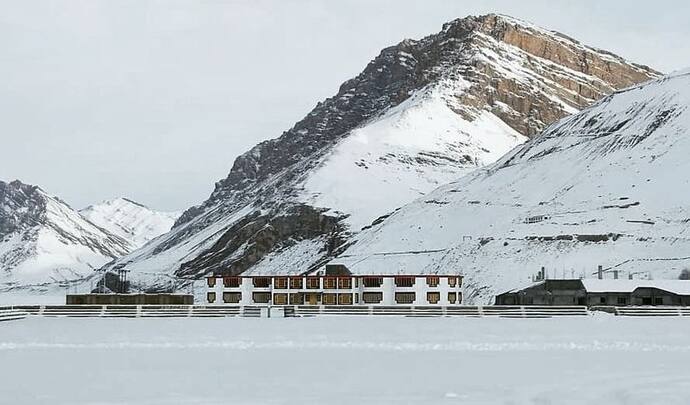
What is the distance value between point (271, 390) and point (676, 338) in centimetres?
2960

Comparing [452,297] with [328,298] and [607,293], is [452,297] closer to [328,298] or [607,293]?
[328,298]

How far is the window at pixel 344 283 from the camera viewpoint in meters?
128

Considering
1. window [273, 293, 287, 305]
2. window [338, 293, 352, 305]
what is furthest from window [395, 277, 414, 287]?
window [273, 293, 287, 305]

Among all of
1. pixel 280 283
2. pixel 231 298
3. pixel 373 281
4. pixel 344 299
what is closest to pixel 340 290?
pixel 344 299

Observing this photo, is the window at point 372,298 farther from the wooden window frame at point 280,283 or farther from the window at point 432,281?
the wooden window frame at point 280,283

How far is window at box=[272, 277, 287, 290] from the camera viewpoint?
133 meters

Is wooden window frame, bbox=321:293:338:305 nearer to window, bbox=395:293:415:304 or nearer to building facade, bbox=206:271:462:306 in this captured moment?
building facade, bbox=206:271:462:306

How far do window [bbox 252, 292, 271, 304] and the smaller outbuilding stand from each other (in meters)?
37.5

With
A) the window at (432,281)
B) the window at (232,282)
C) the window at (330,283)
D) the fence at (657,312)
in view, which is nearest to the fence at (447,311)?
the fence at (657,312)

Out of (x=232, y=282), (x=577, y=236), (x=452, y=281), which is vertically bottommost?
(x=452, y=281)

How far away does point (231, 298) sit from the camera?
133000 millimetres

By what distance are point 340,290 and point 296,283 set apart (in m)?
7.04

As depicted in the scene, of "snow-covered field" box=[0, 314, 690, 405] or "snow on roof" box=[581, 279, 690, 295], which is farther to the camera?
"snow on roof" box=[581, 279, 690, 295]

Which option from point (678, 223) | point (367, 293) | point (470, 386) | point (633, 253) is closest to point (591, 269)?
point (633, 253)
